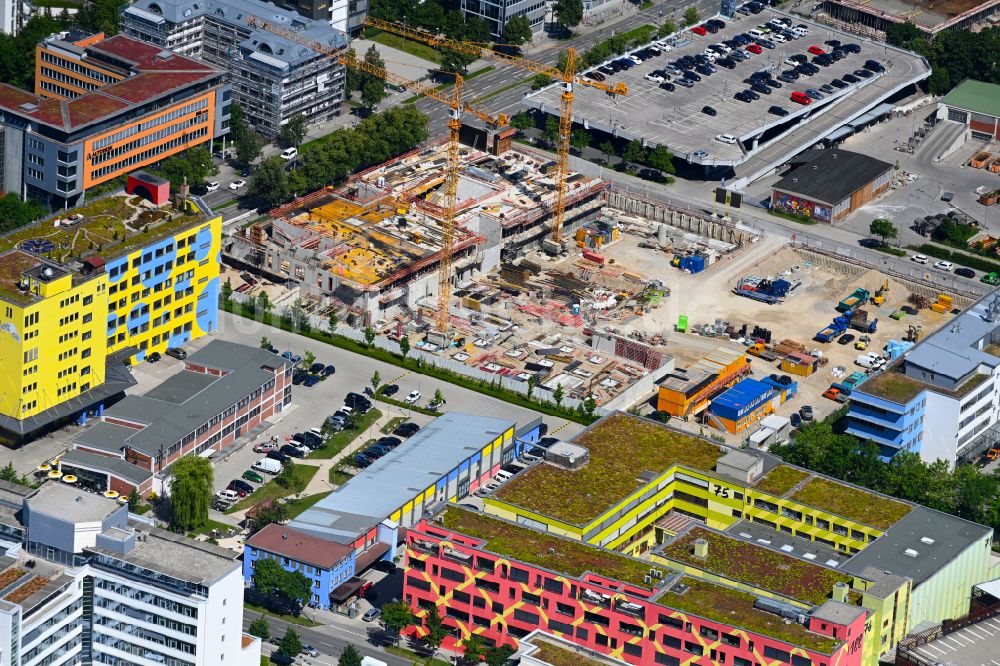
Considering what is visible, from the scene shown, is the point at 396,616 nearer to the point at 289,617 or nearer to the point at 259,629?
the point at 289,617

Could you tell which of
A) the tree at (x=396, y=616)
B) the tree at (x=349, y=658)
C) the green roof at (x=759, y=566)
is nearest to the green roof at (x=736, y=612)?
the green roof at (x=759, y=566)

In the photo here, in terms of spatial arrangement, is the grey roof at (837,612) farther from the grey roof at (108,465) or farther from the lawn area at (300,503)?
the grey roof at (108,465)

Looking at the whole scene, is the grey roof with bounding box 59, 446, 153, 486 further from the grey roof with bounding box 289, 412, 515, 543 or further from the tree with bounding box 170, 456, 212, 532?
the grey roof with bounding box 289, 412, 515, 543

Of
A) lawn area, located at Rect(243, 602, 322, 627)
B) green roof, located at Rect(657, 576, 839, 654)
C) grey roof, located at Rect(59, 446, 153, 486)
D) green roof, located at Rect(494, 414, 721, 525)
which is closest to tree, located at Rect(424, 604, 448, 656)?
lawn area, located at Rect(243, 602, 322, 627)

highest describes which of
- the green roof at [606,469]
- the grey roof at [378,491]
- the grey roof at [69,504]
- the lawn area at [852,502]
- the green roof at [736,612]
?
the grey roof at [69,504]

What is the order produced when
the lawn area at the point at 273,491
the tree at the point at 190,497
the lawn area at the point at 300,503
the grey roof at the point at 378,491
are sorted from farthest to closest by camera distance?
the lawn area at the point at 273,491 → the lawn area at the point at 300,503 → the tree at the point at 190,497 → the grey roof at the point at 378,491
